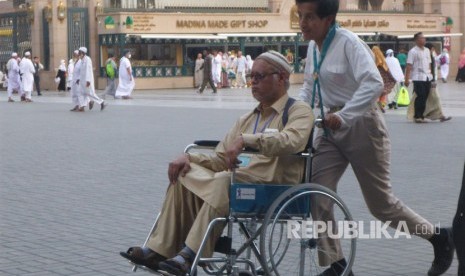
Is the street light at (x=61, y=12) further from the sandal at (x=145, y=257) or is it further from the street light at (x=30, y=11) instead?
the sandal at (x=145, y=257)

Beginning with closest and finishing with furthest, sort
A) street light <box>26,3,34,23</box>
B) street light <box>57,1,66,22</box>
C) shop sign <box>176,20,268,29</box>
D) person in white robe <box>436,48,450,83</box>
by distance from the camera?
street light <box>57,1,66,22</box>
shop sign <box>176,20,268,29</box>
street light <box>26,3,34,23</box>
person in white robe <box>436,48,450,83</box>

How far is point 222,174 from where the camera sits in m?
5.85

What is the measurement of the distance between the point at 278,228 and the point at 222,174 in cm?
54

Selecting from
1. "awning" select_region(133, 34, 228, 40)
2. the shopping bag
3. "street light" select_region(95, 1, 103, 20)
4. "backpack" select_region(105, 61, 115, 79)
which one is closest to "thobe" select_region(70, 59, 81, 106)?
the shopping bag

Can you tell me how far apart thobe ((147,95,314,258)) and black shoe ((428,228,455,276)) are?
3.64ft

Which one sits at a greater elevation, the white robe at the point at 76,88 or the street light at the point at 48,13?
the street light at the point at 48,13

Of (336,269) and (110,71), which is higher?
(336,269)

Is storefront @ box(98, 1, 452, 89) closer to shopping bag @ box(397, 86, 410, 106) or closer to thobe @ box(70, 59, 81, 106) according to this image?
thobe @ box(70, 59, 81, 106)

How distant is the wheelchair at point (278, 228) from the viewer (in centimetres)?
566

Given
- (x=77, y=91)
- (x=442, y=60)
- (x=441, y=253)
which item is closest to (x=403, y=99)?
(x=77, y=91)

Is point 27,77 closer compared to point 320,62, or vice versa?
point 320,62

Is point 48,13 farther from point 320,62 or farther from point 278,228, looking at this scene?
point 278,228

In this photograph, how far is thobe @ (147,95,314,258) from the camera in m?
5.67

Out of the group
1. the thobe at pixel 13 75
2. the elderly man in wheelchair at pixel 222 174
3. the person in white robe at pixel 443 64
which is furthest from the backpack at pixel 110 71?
the elderly man in wheelchair at pixel 222 174
